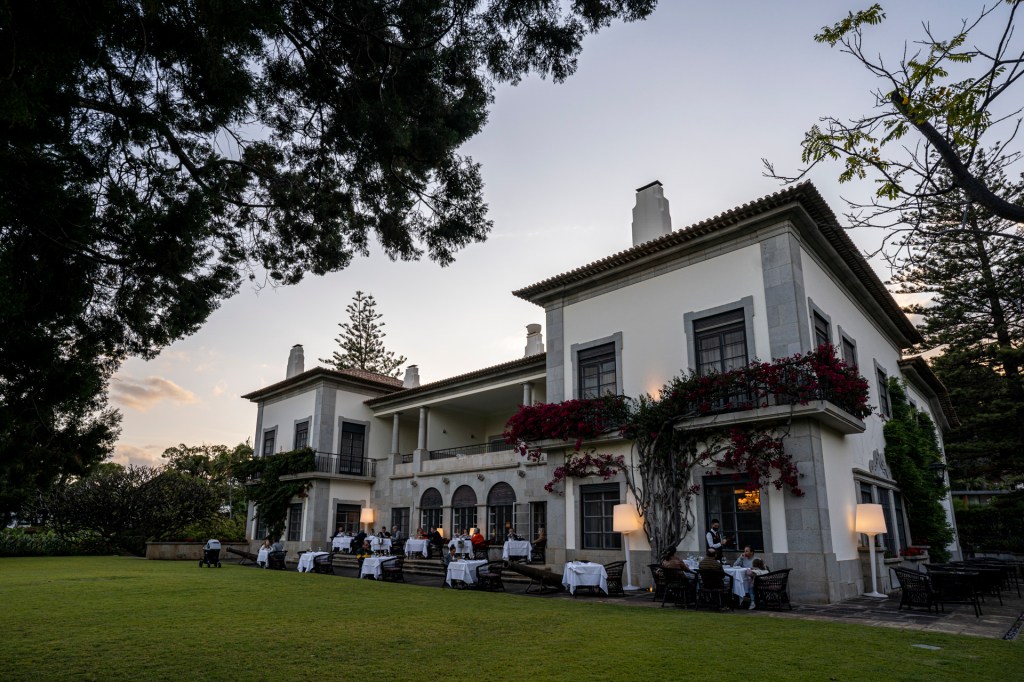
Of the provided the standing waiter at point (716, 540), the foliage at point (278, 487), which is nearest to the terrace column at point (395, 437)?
the foliage at point (278, 487)

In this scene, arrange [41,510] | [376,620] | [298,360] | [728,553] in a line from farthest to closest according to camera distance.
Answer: [298,360] → [41,510] → [728,553] → [376,620]

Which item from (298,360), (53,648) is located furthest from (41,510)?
(53,648)

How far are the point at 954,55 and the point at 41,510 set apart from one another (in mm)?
30806

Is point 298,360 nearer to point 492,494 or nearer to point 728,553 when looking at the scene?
point 492,494

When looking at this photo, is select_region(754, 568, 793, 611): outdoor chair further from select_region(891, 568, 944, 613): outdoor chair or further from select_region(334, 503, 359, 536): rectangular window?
select_region(334, 503, 359, 536): rectangular window

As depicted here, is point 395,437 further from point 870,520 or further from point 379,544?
point 870,520

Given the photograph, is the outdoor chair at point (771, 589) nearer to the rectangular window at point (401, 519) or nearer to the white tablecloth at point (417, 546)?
the white tablecloth at point (417, 546)

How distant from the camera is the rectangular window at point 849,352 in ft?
45.0

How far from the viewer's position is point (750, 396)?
37.1 ft

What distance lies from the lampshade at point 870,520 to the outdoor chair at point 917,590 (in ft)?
4.39

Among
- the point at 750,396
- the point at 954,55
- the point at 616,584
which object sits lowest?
the point at 616,584

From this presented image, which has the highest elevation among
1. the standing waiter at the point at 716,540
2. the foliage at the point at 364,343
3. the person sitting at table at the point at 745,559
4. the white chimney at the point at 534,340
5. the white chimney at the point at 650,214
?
the foliage at the point at 364,343

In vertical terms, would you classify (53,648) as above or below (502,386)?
below

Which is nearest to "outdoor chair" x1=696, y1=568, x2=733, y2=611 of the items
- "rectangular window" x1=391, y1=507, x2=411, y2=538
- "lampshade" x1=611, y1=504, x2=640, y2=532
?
"lampshade" x1=611, y1=504, x2=640, y2=532
